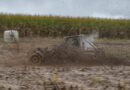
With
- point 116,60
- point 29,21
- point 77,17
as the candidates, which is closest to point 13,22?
point 29,21

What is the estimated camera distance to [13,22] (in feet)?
155

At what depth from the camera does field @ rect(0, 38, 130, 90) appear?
507 inches

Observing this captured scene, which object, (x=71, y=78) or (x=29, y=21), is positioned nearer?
(x=71, y=78)

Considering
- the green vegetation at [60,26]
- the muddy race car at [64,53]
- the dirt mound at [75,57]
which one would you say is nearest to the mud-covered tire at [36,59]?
the muddy race car at [64,53]

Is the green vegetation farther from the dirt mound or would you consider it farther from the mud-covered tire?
the dirt mound

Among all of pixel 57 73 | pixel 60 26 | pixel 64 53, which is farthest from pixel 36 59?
pixel 60 26

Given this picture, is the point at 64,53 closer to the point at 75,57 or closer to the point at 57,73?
the point at 75,57

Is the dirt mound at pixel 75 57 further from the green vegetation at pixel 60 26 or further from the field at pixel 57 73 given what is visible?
the green vegetation at pixel 60 26

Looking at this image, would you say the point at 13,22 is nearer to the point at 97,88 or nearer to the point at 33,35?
the point at 33,35

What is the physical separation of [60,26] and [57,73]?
100 feet

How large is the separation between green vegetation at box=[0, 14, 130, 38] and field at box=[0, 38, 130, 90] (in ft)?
38.2

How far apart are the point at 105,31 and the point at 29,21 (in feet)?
23.5

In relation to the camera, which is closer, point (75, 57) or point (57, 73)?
point (57, 73)

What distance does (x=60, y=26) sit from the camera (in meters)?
48.6
